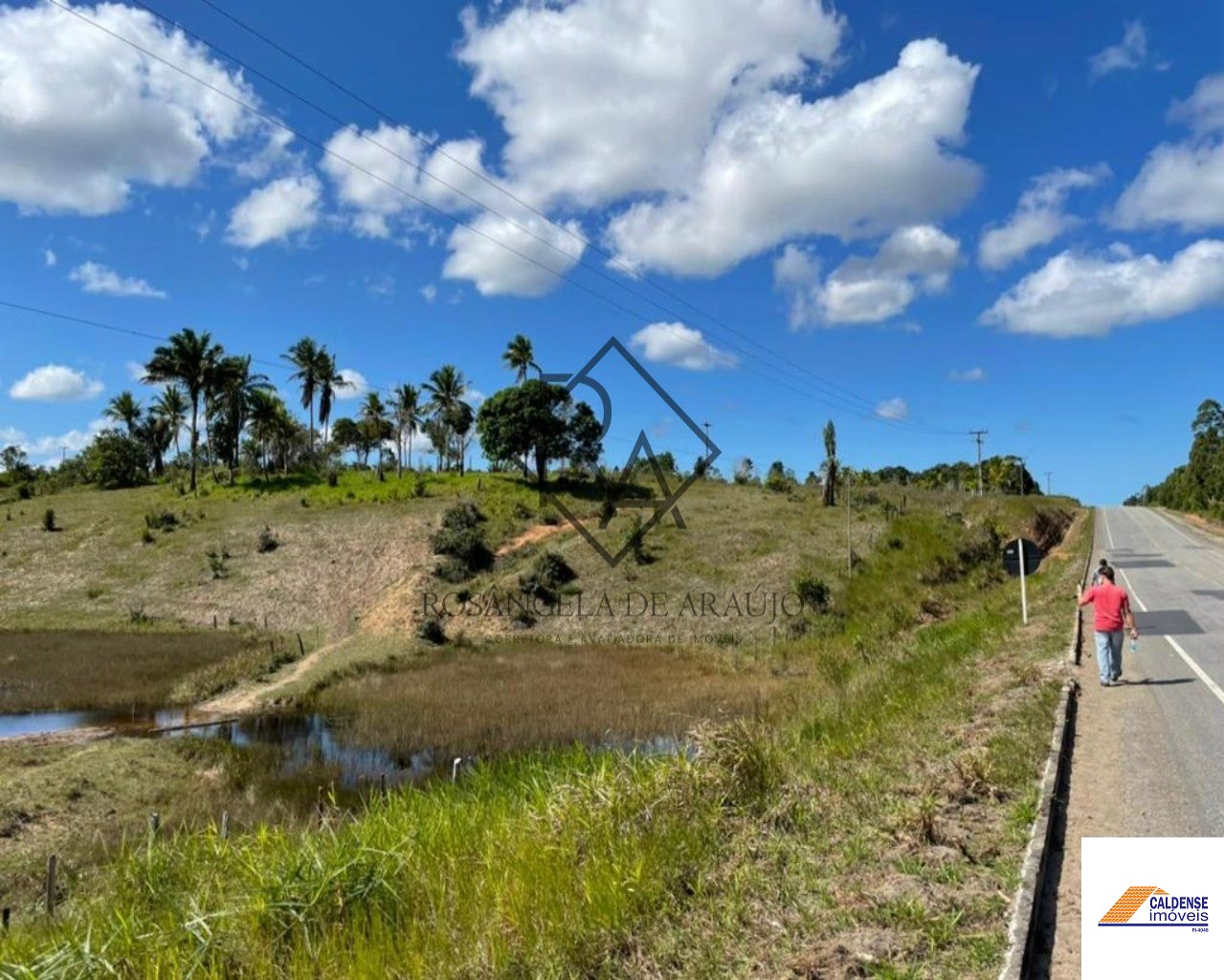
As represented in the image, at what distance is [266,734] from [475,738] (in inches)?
248

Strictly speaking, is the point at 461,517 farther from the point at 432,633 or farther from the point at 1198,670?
the point at 1198,670

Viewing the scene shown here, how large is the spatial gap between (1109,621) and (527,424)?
48606 millimetres

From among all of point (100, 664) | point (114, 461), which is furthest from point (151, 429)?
point (100, 664)

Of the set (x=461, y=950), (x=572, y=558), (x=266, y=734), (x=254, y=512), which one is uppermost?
(x=254, y=512)

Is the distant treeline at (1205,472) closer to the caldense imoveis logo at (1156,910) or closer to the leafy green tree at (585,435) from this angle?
the leafy green tree at (585,435)

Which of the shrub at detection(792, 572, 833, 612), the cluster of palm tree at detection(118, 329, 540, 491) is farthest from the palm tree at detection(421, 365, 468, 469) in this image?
the shrub at detection(792, 572, 833, 612)

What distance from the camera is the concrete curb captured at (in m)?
4.72

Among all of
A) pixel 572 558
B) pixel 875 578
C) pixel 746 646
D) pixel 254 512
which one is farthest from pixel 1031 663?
pixel 254 512

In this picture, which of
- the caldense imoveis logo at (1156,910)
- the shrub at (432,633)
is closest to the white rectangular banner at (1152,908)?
the caldense imoveis logo at (1156,910)

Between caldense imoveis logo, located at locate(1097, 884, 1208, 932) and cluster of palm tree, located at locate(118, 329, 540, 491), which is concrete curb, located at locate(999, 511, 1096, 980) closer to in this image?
caldense imoveis logo, located at locate(1097, 884, 1208, 932)

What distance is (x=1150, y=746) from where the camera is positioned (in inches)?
376

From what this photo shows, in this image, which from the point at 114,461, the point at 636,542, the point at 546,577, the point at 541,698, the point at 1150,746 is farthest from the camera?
the point at 114,461

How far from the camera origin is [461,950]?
5617 mm

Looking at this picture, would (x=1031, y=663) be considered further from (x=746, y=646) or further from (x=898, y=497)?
(x=898, y=497)
